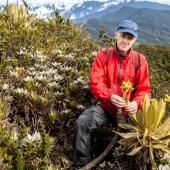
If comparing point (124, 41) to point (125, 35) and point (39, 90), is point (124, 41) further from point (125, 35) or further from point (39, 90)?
point (39, 90)

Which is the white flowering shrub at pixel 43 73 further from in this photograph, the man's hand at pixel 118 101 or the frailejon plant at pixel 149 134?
the frailejon plant at pixel 149 134

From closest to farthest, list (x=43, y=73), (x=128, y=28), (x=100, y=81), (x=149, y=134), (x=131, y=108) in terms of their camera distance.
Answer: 1. (x=149, y=134)
2. (x=131, y=108)
3. (x=128, y=28)
4. (x=100, y=81)
5. (x=43, y=73)

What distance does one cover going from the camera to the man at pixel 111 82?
6.25 m

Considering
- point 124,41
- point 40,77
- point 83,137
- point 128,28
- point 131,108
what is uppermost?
point 128,28

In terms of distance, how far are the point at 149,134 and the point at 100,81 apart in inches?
45.4

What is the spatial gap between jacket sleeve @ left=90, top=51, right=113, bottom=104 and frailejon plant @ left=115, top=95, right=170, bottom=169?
63 centimetres

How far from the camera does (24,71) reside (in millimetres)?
7598

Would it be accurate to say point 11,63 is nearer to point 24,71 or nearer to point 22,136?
point 24,71

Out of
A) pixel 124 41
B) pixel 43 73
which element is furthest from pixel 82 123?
pixel 43 73

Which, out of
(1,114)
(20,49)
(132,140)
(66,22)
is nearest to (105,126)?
(132,140)

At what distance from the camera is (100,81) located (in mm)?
6508

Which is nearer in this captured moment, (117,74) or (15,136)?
(15,136)

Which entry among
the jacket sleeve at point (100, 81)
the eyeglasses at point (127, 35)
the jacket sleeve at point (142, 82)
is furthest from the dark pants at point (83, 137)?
the eyeglasses at point (127, 35)

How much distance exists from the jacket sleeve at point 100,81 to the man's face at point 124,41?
12.6 inches
